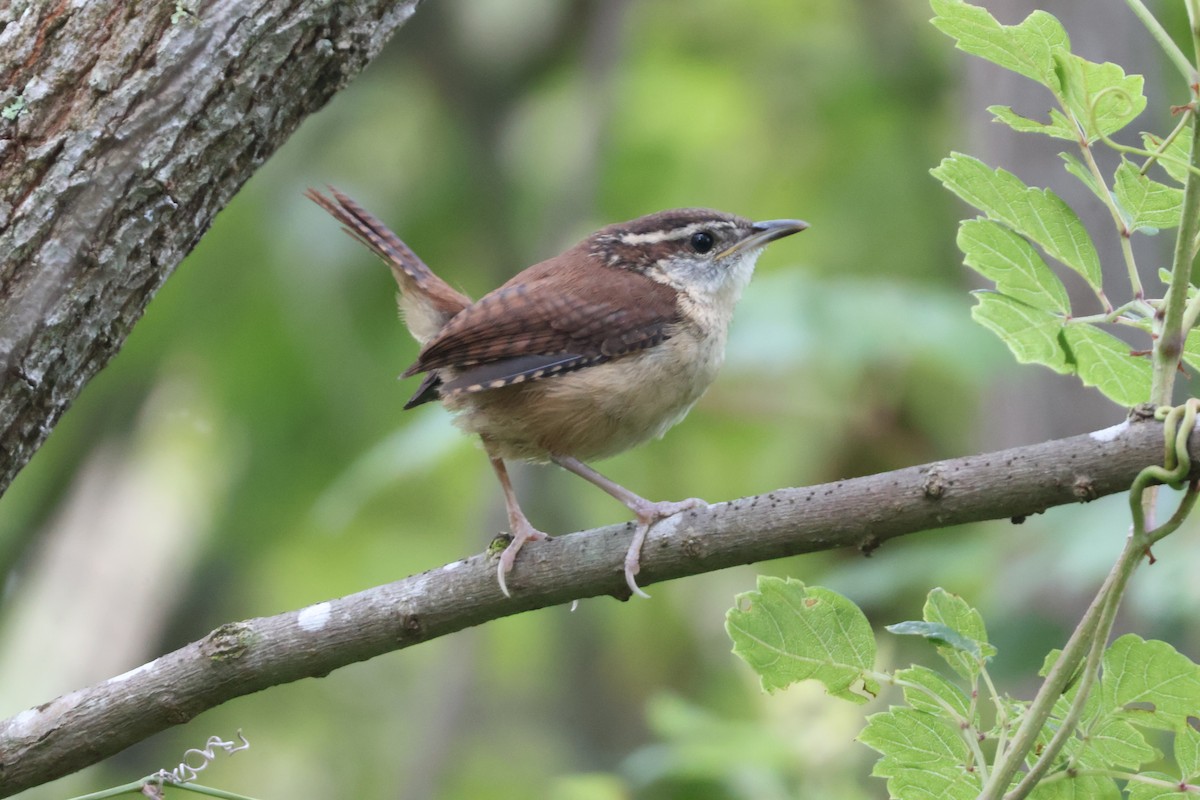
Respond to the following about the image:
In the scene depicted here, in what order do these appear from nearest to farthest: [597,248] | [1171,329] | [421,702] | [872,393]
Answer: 1. [1171,329]
2. [597,248]
3. [872,393]
4. [421,702]

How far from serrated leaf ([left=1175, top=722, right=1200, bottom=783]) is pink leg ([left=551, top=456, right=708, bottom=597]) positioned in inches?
37.8

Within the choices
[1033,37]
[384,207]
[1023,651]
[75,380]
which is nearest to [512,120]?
[384,207]

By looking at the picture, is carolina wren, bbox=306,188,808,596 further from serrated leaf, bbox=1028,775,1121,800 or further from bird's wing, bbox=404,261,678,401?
serrated leaf, bbox=1028,775,1121,800

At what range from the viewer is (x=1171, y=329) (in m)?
1.90

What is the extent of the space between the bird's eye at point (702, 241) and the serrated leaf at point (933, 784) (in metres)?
2.49

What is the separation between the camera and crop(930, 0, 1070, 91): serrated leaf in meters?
1.99

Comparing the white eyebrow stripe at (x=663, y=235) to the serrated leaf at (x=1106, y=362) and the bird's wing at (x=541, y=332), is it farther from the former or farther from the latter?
the serrated leaf at (x=1106, y=362)

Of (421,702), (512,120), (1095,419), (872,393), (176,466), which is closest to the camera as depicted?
(1095,419)

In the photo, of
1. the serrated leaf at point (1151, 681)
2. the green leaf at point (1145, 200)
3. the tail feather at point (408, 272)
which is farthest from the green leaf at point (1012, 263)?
the tail feather at point (408, 272)

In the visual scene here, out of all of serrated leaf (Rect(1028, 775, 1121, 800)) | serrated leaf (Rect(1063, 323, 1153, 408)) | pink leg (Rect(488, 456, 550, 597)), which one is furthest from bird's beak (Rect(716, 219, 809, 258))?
serrated leaf (Rect(1028, 775, 1121, 800))

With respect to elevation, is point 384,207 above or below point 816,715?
above

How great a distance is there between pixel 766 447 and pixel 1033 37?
5.68 m

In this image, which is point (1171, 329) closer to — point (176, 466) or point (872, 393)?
point (872, 393)

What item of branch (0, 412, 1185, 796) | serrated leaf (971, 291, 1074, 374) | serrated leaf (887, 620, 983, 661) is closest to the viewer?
serrated leaf (887, 620, 983, 661)
